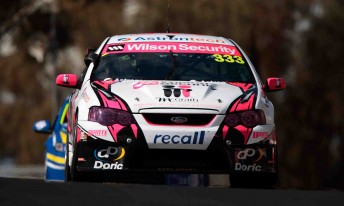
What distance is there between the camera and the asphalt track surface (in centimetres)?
812

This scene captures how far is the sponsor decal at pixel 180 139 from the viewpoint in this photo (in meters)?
10.8

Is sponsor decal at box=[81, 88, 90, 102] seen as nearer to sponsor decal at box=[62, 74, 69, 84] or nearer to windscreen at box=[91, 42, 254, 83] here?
windscreen at box=[91, 42, 254, 83]

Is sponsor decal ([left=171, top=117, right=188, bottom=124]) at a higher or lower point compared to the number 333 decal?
lower

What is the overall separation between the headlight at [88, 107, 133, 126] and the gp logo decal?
1.54m

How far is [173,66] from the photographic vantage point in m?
12.2

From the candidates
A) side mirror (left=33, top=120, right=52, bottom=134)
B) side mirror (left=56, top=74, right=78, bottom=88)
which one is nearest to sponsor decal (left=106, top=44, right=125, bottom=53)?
side mirror (left=56, top=74, right=78, bottom=88)

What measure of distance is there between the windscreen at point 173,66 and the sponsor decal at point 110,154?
1.07 m

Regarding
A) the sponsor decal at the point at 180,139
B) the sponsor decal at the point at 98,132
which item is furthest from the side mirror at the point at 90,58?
the sponsor decal at the point at 180,139

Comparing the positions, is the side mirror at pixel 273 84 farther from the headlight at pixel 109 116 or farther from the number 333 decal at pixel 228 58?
the headlight at pixel 109 116

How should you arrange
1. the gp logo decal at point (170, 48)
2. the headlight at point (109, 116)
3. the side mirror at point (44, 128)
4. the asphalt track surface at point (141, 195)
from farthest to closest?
the side mirror at point (44, 128) → the gp logo decal at point (170, 48) → the headlight at point (109, 116) → the asphalt track surface at point (141, 195)

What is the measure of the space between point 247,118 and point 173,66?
135 centimetres

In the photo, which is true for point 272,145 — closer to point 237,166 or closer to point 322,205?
point 237,166

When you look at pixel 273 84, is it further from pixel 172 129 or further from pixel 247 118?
pixel 172 129

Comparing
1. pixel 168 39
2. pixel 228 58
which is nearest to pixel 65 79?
pixel 168 39
